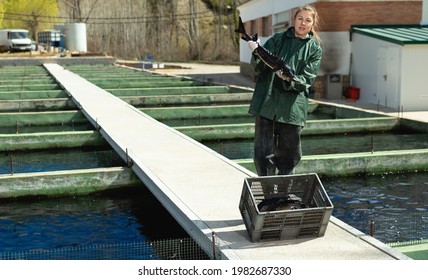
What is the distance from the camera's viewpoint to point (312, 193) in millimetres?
6395

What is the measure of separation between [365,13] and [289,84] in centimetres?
1913

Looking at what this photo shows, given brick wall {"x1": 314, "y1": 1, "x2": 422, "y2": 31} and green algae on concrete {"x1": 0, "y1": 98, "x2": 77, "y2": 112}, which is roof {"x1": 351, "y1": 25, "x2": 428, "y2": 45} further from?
green algae on concrete {"x1": 0, "y1": 98, "x2": 77, "y2": 112}

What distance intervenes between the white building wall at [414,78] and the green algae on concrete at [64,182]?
41.3 ft

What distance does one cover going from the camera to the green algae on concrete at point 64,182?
9.79 m

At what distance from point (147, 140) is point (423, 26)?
606 inches

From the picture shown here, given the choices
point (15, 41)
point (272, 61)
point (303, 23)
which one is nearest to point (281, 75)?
point (272, 61)

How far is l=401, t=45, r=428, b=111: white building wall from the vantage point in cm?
2002

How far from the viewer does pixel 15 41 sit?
52344mm

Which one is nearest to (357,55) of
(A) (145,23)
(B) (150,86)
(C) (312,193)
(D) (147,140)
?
(B) (150,86)

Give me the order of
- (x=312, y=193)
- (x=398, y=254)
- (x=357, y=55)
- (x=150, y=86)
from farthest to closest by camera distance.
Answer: (x=150, y=86)
(x=357, y=55)
(x=312, y=193)
(x=398, y=254)

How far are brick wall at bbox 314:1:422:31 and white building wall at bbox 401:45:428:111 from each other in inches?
170

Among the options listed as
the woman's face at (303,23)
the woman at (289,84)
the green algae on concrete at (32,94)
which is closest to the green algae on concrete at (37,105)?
the green algae on concrete at (32,94)

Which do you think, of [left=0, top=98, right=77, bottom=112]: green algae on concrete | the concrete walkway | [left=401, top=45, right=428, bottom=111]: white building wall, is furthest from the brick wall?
the concrete walkway
